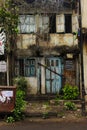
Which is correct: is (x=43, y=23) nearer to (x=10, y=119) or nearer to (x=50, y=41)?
(x=50, y=41)

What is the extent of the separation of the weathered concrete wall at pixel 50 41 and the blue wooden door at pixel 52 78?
3.00 feet

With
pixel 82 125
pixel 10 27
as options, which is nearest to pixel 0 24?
pixel 10 27

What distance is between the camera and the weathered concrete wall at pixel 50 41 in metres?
23.3

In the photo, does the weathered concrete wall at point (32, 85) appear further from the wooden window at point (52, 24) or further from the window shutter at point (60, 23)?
the window shutter at point (60, 23)

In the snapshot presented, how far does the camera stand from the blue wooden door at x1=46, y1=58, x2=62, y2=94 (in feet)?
77.1

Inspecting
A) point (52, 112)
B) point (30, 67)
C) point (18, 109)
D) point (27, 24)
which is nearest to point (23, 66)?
point (30, 67)

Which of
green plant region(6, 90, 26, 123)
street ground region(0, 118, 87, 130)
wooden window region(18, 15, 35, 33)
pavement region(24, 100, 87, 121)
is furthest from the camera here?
wooden window region(18, 15, 35, 33)

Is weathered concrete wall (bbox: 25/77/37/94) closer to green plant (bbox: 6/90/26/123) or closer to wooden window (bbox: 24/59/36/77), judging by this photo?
wooden window (bbox: 24/59/36/77)

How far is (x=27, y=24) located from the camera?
77.0 feet

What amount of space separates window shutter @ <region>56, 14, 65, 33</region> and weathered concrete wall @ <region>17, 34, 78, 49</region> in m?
0.33

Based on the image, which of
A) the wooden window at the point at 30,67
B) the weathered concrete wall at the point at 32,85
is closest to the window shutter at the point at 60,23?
the wooden window at the point at 30,67

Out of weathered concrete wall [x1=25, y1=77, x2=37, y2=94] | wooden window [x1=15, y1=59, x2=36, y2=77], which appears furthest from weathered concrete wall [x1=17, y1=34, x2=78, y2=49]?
weathered concrete wall [x1=25, y1=77, x2=37, y2=94]

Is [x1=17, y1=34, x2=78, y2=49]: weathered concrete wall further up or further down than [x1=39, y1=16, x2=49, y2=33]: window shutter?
further down

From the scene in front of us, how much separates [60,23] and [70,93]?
3.94 metres
